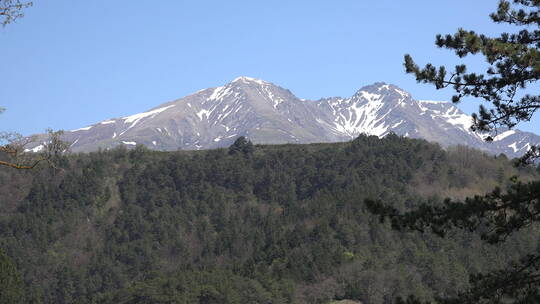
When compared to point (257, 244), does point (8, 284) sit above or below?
above

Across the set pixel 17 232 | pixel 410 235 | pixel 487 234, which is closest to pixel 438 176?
pixel 410 235

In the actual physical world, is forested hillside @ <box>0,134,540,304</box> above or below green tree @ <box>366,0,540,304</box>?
below

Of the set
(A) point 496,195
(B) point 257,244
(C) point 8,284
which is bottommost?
(B) point 257,244

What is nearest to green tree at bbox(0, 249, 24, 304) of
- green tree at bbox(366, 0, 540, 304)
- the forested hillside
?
the forested hillside

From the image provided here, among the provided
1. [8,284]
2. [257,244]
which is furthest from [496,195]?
[257,244]

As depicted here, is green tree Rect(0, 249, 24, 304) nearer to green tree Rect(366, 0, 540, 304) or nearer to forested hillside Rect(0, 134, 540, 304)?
forested hillside Rect(0, 134, 540, 304)

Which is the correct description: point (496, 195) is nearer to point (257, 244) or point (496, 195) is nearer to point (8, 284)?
point (8, 284)

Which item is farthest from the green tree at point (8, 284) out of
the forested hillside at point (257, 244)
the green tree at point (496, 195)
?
the green tree at point (496, 195)

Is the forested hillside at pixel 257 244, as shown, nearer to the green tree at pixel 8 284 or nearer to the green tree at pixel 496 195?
the green tree at pixel 8 284

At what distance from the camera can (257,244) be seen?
17175 centimetres

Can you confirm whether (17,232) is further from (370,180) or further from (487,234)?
(487,234)

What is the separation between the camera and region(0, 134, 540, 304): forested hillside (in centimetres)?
13050

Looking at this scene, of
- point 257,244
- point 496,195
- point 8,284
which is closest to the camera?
point 496,195

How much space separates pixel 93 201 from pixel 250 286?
8006 centimetres
